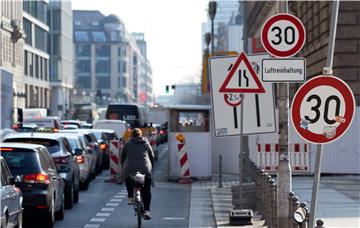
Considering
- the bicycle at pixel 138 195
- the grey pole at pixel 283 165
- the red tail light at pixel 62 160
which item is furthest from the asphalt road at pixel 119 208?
the grey pole at pixel 283 165

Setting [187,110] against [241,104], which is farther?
[187,110]

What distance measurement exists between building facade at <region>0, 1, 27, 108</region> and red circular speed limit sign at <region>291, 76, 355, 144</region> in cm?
5521

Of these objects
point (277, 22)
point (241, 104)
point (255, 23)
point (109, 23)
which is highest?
point (109, 23)

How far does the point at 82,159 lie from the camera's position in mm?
24578

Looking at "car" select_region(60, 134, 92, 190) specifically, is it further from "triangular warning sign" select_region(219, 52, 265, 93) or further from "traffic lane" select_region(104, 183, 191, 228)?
"triangular warning sign" select_region(219, 52, 265, 93)

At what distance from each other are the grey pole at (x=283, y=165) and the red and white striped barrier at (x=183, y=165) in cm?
1494

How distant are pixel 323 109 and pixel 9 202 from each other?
172 inches

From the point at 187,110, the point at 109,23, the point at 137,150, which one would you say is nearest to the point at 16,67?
the point at 187,110

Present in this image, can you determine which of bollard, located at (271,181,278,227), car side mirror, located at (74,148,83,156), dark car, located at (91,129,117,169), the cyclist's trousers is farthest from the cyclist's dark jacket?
dark car, located at (91,129,117,169)

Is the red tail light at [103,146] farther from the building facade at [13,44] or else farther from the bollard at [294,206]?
the building facade at [13,44]

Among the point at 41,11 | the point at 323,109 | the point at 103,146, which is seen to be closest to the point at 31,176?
the point at 323,109

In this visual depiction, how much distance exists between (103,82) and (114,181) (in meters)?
160

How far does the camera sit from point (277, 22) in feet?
40.9

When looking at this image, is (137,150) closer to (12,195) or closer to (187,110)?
(12,195)
